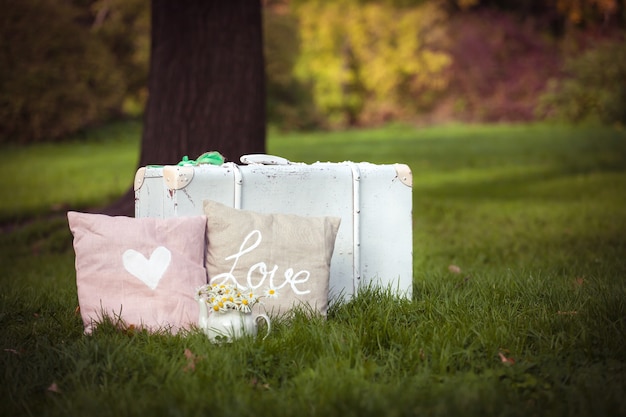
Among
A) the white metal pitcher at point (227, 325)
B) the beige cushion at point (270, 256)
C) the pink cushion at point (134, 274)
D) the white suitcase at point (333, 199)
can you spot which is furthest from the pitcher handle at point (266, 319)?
the white suitcase at point (333, 199)

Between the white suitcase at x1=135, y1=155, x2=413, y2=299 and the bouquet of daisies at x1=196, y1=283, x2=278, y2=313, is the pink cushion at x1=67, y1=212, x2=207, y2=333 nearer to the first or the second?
the bouquet of daisies at x1=196, y1=283, x2=278, y2=313

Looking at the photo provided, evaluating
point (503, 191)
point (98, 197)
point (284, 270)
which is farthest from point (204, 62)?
point (503, 191)

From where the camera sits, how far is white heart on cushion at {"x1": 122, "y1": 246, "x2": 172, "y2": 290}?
3.48 m

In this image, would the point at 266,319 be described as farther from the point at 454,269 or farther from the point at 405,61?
the point at 405,61

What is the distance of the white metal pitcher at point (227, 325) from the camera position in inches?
129

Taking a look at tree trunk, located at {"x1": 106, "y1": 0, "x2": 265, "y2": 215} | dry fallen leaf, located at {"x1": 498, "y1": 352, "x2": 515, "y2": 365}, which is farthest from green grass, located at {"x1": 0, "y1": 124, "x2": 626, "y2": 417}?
tree trunk, located at {"x1": 106, "y1": 0, "x2": 265, "y2": 215}

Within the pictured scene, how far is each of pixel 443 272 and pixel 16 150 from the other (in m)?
17.9

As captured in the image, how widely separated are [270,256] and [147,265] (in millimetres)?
597

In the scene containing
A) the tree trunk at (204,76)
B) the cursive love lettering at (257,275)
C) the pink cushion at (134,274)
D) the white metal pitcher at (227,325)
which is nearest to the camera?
the white metal pitcher at (227,325)

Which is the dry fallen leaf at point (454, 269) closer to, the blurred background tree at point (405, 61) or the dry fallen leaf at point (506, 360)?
the dry fallen leaf at point (506, 360)

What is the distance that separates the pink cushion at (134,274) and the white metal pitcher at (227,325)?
0.54 ft

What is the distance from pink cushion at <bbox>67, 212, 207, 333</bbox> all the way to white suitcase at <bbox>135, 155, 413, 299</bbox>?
254 millimetres

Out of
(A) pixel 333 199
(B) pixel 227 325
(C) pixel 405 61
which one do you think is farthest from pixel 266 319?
(C) pixel 405 61

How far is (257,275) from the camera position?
12.0 feet
